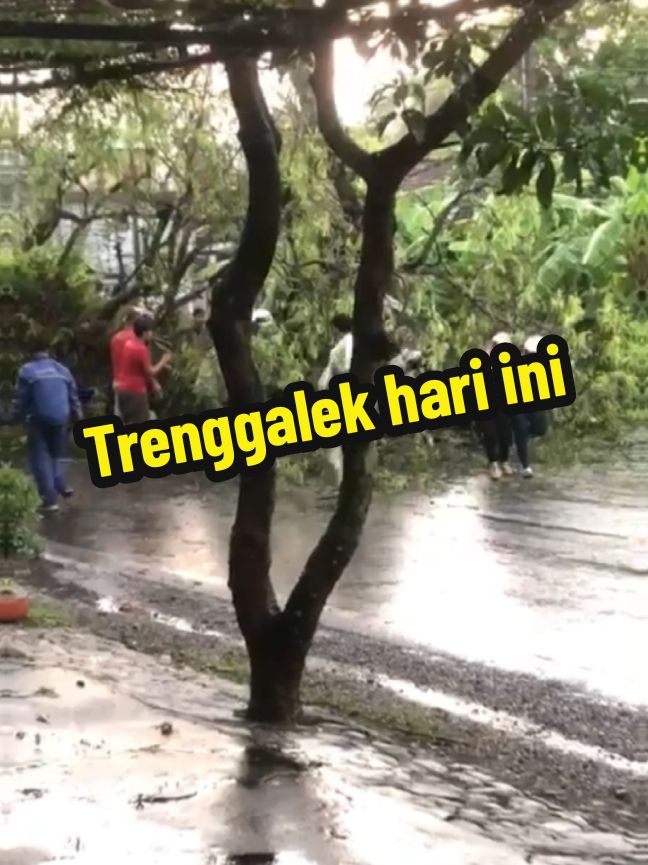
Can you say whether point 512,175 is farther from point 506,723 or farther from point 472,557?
point 472,557

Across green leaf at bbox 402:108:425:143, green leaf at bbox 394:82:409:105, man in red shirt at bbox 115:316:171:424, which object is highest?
green leaf at bbox 394:82:409:105

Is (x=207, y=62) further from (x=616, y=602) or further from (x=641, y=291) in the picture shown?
(x=641, y=291)

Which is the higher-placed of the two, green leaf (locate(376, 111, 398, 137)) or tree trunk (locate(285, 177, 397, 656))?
green leaf (locate(376, 111, 398, 137))

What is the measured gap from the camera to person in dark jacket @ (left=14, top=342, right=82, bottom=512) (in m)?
12.4

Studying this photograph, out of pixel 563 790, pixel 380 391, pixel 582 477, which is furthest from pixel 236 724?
pixel 582 477

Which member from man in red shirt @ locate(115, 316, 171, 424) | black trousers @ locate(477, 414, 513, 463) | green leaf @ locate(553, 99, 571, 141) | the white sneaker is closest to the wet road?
the white sneaker

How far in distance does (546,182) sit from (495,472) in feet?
32.5

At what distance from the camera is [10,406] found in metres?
12.3

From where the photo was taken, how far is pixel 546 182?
432 cm

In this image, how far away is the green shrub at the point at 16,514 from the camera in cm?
945

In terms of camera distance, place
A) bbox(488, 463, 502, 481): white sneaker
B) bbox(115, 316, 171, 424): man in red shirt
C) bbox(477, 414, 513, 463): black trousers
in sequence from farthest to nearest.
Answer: bbox(115, 316, 171, 424): man in red shirt → bbox(488, 463, 502, 481): white sneaker → bbox(477, 414, 513, 463): black trousers

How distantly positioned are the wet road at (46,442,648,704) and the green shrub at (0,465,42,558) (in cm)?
90

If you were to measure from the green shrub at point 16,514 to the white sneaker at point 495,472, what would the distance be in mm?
5423
